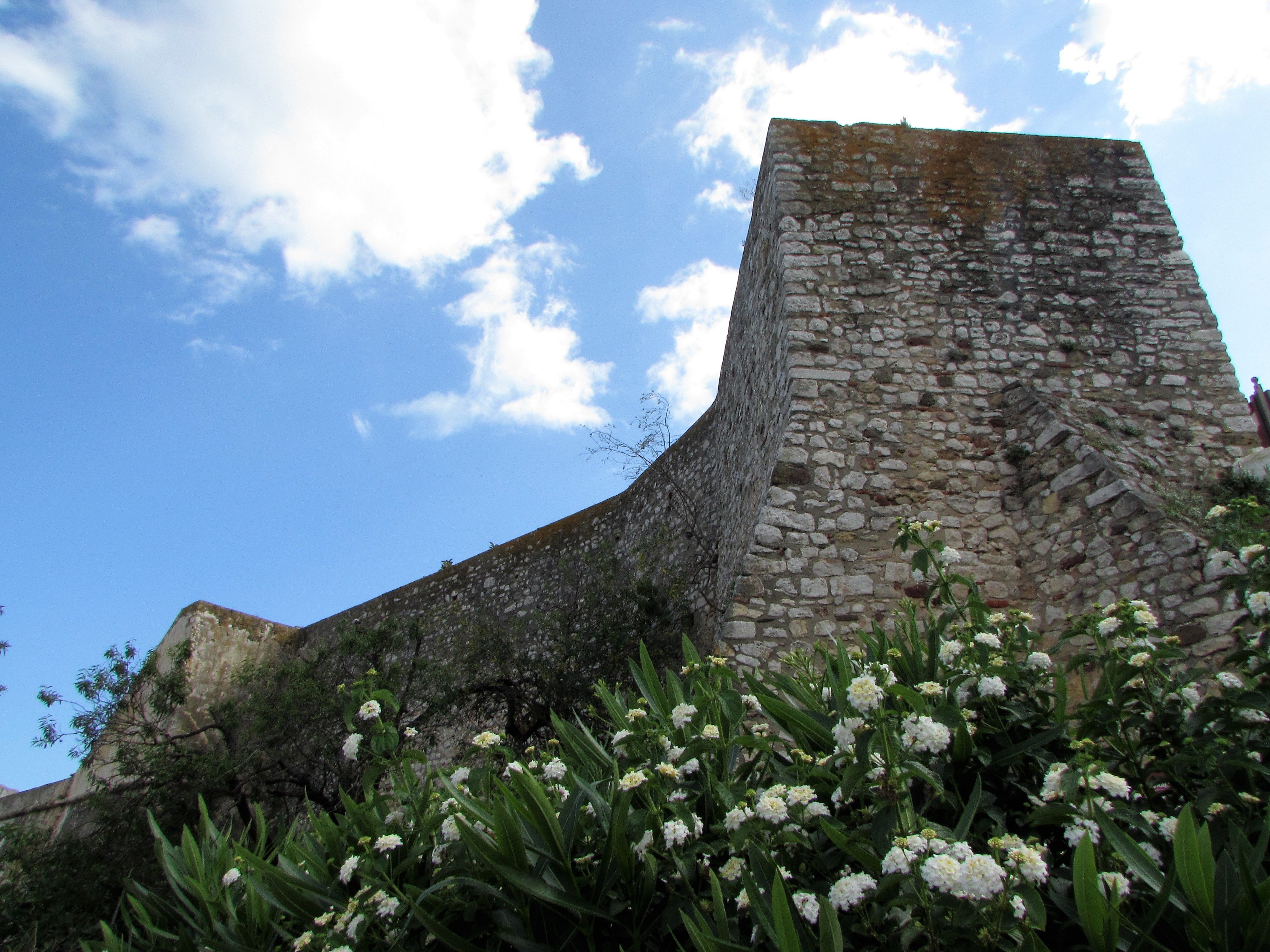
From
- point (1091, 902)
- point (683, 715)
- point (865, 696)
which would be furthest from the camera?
point (683, 715)

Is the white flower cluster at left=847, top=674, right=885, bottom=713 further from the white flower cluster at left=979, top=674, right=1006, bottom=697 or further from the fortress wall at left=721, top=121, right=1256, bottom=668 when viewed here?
the fortress wall at left=721, top=121, right=1256, bottom=668

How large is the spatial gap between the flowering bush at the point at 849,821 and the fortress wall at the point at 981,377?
1857 mm

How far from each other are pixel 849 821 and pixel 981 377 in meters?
4.12

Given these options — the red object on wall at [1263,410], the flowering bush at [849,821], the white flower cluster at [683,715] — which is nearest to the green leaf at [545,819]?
the flowering bush at [849,821]

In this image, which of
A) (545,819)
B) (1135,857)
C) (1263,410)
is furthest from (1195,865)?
(1263,410)

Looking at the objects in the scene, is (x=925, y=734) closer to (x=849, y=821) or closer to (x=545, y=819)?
(x=849, y=821)

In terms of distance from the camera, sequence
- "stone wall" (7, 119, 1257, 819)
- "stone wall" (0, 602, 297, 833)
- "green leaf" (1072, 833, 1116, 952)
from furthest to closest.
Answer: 1. "stone wall" (0, 602, 297, 833)
2. "stone wall" (7, 119, 1257, 819)
3. "green leaf" (1072, 833, 1116, 952)

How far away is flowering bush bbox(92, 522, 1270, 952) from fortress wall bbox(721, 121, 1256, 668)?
1857 mm

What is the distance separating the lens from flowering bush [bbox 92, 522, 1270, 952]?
1.62m

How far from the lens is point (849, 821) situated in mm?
2178

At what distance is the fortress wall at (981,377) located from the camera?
15.1 feet

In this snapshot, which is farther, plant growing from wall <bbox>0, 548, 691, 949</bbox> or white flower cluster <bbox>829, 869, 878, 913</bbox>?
plant growing from wall <bbox>0, 548, 691, 949</bbox>

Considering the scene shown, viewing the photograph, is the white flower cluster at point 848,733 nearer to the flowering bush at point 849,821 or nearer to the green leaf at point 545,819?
the flowering bush at point 849,821

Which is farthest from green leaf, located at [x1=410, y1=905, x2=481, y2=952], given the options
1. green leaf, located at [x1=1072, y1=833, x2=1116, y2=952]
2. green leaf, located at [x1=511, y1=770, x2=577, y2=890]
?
green leaf, located at [x1=1072, y1=833, x2=1116, y2=952]
